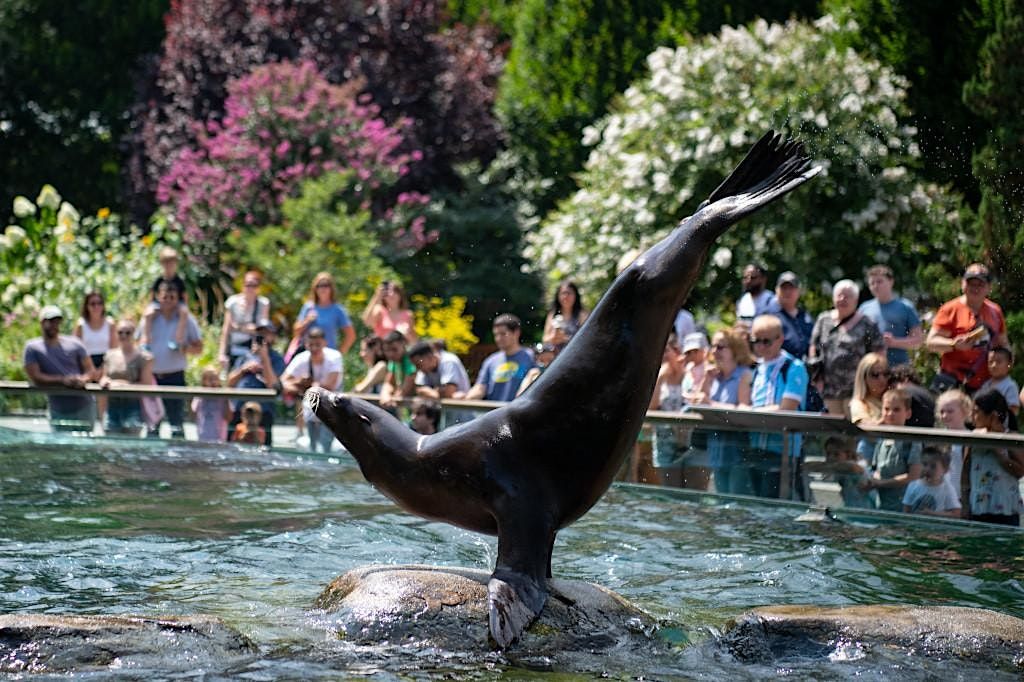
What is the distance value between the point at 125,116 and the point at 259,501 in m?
24.0

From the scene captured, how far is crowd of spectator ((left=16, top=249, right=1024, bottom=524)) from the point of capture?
370 inches

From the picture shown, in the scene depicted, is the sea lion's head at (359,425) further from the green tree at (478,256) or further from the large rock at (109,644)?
the green tree at (478,256)

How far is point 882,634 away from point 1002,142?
10186mm

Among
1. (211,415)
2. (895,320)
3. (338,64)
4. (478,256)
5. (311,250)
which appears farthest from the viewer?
(338,64)

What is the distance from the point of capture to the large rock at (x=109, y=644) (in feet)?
17.3

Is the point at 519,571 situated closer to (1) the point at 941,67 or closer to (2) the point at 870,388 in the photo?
(2) the point at 870,388

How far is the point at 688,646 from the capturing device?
6.07m

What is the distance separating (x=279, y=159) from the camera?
24656 mm

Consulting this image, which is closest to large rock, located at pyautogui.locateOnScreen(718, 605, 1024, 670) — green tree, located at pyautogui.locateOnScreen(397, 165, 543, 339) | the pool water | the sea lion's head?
the pool water

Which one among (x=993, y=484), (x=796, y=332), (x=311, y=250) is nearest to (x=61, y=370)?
(x=796, y=332)

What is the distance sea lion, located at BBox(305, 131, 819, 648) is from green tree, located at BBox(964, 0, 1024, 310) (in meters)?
8.57

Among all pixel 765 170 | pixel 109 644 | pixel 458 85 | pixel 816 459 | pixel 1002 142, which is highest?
pixel 458 85

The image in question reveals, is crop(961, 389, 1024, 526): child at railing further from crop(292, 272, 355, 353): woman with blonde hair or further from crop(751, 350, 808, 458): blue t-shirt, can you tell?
crop(292, 272, 355, 353): woman with blonde hair

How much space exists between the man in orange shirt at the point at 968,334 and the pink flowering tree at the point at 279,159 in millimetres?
14184
